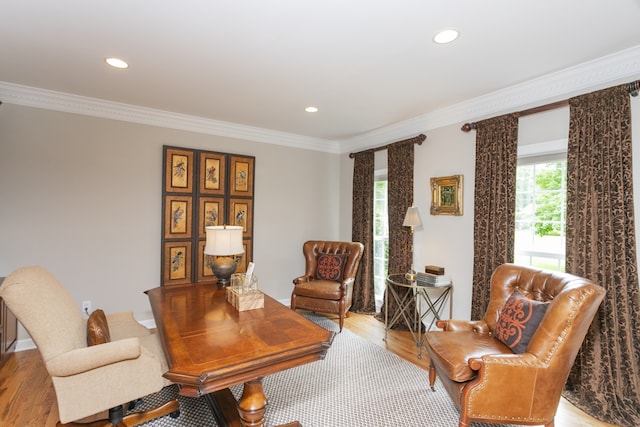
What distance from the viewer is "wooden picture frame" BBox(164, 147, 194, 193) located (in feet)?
12.6

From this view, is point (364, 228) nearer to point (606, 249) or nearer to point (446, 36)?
point (606, 249)

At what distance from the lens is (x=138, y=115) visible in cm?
368

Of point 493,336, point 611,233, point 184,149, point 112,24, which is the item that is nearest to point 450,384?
point 493,336

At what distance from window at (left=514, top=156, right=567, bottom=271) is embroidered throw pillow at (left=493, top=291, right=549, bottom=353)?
2.86ft

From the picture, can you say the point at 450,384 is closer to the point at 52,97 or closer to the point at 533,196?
the point at 533,196

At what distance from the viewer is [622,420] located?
2098mm

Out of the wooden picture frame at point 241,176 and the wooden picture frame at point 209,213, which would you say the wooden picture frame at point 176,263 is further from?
the wooden picture frame at point 241,176

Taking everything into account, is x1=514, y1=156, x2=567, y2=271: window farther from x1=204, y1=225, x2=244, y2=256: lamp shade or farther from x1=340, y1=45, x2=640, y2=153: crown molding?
x1=204, y1=225, x2=244, y2=256: lamp shade

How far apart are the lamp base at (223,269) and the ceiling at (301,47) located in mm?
1641

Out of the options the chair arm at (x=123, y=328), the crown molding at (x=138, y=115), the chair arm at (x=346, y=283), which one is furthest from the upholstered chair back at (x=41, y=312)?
the chair arm at (x=346, y=283)

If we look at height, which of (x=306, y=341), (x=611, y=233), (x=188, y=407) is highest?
(x=611, y=233)

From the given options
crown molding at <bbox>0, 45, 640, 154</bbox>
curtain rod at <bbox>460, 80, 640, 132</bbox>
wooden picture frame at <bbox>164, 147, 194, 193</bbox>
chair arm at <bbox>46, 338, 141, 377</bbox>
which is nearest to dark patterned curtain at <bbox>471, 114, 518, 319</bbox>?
curtain rod at <bbox>460, 80, 640, 132</bbox>

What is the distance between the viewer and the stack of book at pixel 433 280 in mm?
3338

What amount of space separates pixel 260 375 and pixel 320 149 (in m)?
4.05
